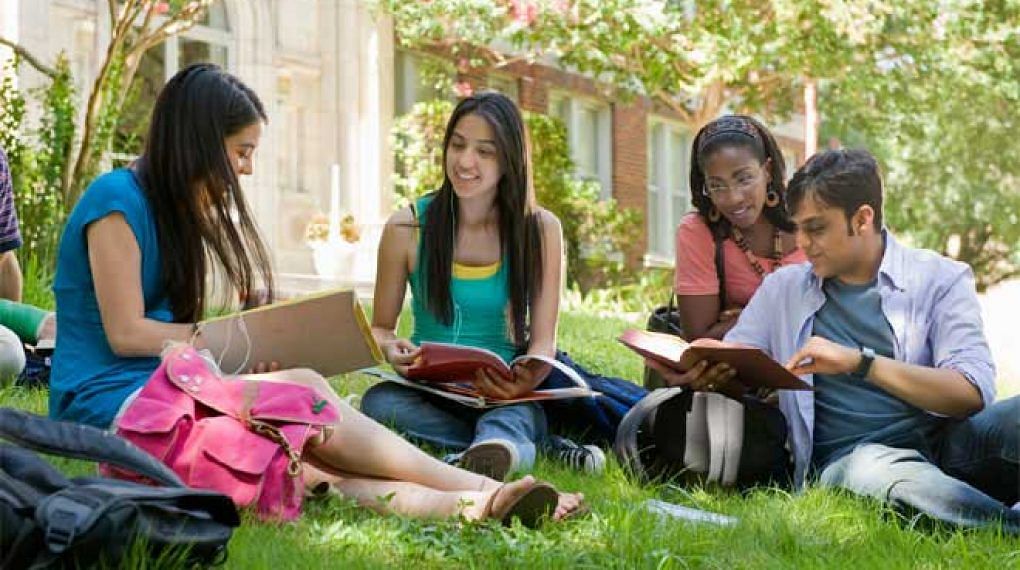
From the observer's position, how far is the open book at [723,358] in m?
4.66

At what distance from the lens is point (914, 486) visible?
14.6 ft

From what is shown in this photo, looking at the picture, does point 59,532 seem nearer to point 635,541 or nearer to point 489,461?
point 635,541

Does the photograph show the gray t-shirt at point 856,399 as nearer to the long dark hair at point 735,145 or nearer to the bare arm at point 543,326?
the long dark hair at point 735,145

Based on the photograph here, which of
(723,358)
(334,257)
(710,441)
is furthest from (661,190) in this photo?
(723,358)

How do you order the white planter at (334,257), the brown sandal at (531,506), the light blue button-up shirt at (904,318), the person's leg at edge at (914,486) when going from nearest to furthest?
1. the brown sandal at (531,506)
2. the person's leg at edge at (914,486)
3. the light blue button-up shirt at (904,318)
4. the white planter at (334,257)

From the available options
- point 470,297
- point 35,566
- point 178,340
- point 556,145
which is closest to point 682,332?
point 470,297

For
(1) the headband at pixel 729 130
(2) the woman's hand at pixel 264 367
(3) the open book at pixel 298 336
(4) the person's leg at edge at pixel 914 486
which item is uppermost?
(1) the headband at pixel 729 130

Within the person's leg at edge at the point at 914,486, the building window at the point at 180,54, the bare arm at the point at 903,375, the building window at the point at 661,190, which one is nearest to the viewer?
the person's leg at edge at the point at 914,486

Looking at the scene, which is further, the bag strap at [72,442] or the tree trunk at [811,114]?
the tree trunk at [811,114]

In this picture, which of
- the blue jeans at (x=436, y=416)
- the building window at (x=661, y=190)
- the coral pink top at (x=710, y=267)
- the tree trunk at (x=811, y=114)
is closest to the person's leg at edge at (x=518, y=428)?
the blue jeans at (x=436, y=416)

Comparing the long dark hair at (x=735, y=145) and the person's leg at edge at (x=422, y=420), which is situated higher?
the long dark hair at (x=735, y=145)

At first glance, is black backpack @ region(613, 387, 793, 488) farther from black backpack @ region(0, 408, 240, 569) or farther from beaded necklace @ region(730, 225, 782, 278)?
black backpack @ region(0, 408, 240, 569)

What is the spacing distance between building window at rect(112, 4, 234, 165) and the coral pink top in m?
9.18

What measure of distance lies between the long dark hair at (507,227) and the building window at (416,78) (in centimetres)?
1220
